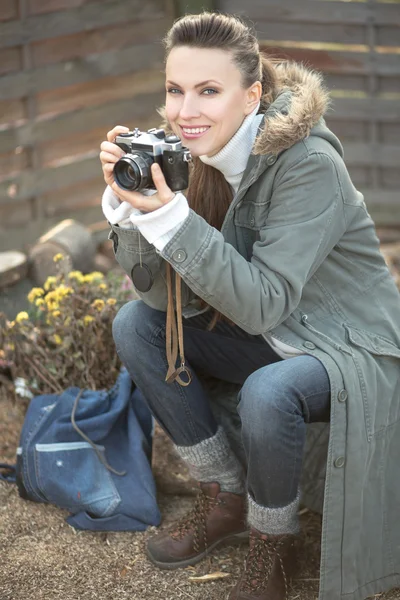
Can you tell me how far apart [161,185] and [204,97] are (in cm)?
36

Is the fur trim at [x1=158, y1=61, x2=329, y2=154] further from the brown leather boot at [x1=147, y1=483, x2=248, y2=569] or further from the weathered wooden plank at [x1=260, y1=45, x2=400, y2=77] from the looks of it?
the weathered wooden plank at [x1=260, y1=45, x2=400, y2=77]

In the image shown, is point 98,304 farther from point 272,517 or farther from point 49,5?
point 49,5

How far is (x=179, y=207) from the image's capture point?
2.22m

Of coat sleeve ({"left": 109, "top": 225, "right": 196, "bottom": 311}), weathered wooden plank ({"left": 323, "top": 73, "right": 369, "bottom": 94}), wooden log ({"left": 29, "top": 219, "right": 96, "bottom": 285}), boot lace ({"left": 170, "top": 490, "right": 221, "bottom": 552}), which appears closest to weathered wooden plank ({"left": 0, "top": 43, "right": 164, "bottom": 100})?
wooden log ({"left": 29, "top": 219, "right": 96, "bottom": 285})

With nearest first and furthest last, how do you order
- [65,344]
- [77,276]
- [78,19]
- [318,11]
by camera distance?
[65,344] → [77,276] → [78,19] → [318,11]

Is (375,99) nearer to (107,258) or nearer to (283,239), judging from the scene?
(107,258)

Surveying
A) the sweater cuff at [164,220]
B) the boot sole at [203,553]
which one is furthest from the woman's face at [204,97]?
the boot sole at [203,553]

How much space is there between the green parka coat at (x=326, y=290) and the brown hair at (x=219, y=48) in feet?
0.28

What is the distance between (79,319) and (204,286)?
108 centimetres

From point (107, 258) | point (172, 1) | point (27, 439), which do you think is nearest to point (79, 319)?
point (27, 439)

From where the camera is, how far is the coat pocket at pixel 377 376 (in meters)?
2.36

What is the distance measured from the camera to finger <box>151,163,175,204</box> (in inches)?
86.9

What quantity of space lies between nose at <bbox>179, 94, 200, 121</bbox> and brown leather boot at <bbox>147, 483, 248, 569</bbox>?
1.06 metres

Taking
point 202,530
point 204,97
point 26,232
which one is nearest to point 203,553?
point 202,530
